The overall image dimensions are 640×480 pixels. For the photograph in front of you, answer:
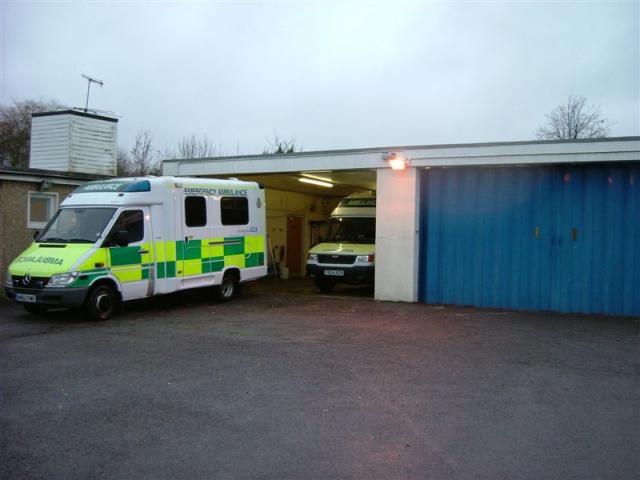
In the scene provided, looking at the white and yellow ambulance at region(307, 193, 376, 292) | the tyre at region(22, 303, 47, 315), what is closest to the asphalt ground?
the tyre at region(22, 303, 47, 315)

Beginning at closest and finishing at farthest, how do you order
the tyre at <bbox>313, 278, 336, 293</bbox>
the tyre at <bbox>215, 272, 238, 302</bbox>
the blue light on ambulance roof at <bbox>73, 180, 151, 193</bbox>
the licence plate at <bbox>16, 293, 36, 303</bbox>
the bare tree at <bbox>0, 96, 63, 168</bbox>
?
the licence plate at <bbox>16, 293, 36, 303</bbox> < the blue light on ambulance roof at <bbox>73, 180, 151, 193</bbox> < the tyre at <bbox>215, 272, 238, 302</bbox> < the tyre at <bbox>313, 278, 336, 293</bbox> < the bare tree at <bbox>0, 96, 63, 168</bbox>

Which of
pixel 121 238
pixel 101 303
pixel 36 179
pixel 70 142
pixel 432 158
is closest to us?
pixel 101 303

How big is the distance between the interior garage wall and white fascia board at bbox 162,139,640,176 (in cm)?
418

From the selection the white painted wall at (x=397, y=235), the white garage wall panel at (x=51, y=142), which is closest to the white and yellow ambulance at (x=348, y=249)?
the white painted wall at (x=397, y=235)

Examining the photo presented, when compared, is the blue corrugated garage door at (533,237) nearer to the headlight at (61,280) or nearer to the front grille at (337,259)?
the front grille at (337,259)

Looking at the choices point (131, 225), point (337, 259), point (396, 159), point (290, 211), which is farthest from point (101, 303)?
point (290, 211)

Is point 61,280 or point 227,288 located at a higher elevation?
point 61,280

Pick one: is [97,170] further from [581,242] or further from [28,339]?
[581,242]

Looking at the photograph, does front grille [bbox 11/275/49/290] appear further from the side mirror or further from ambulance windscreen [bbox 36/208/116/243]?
the side mirror

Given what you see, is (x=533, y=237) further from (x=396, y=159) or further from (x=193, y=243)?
(x=193, y=243)

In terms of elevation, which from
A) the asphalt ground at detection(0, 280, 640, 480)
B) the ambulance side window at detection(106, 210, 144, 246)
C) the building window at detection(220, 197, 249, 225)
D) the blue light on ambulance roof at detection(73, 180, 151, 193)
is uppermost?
the blue light on ambulance roof at detection(73, 180, 151, 193)

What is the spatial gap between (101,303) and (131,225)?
154 centimetres

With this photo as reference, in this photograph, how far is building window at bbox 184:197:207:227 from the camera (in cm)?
1207

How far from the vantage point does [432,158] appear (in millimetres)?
12828
